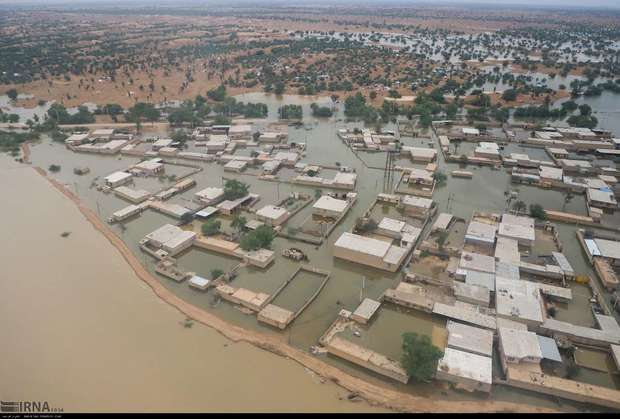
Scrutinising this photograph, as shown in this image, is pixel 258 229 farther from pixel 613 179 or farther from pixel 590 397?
pixel 613 179

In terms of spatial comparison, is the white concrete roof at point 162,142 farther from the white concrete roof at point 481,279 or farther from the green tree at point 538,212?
the green tree at point 538,212

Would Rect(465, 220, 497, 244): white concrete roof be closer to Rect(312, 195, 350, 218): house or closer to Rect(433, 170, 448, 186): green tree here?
Rect(433, 170, 448, 186): green tree

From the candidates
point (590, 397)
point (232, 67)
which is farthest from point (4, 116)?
point (590, 397)

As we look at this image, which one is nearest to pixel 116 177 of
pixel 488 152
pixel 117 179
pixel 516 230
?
pixel 117 179

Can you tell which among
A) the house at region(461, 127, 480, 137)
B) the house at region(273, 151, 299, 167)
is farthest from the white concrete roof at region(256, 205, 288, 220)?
the house at region(461, 127, 480, 137)

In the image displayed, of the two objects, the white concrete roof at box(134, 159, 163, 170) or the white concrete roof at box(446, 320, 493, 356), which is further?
the white concrete roof at box(134, 159, 163, 170)
